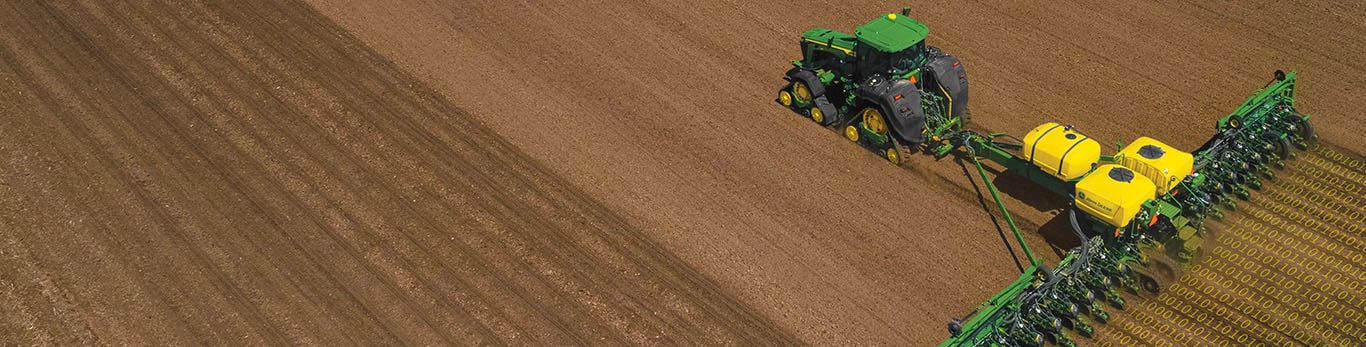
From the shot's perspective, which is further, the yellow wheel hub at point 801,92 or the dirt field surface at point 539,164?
the yellow wheel hub at point 801,92

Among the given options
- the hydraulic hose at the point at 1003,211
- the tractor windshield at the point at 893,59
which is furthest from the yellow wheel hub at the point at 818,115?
the hydraulic hose at the point at 1003,211

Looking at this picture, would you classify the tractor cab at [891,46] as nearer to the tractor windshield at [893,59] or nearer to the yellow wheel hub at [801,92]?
the tractor windshield at [893,59]

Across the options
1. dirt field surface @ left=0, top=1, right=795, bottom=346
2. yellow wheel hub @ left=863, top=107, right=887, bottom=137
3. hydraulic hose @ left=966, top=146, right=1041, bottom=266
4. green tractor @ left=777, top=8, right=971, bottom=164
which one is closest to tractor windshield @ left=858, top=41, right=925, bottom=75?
green tractor @ left=777, top=8, right=971, bottom=164

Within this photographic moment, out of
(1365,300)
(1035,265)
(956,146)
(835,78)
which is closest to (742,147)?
(835,78)

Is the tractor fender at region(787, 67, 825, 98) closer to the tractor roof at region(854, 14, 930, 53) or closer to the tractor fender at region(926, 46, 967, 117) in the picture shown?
the tractor roof at region(854, 14, 930, 53)

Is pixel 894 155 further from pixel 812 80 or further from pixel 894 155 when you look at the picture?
pixel 812 80

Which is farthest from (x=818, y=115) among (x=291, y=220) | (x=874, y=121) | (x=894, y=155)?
(x=291, y=220)

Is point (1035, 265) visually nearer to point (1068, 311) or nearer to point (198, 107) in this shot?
point (1068, 311)
